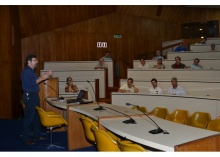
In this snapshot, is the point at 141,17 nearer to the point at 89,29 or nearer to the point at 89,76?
the point at 89,29

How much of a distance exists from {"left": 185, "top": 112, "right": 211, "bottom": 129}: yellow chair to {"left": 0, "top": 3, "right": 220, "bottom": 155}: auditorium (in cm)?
2

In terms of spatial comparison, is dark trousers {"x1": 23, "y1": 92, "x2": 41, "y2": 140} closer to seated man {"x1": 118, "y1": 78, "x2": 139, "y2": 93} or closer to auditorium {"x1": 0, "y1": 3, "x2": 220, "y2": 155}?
auditorium {"x1": 0, "y1": 3, "x2": 220, "y2": 155}

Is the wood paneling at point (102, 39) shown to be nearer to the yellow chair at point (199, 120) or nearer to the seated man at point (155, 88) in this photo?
the seated man at point (155, 88)

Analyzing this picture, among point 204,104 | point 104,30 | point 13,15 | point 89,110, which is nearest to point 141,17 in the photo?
point 104,30

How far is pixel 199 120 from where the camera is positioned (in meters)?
4.91

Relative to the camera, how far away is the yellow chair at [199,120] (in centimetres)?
482

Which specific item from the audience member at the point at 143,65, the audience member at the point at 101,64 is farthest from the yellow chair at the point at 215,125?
the audience member at the point at 101,64

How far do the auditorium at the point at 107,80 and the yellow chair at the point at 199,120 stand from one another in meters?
0.02

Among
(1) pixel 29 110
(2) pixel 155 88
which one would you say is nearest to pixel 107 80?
(2) pixel 155 88

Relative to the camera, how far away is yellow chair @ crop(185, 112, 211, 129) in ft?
15.8

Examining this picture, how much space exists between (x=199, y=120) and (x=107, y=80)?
17.8 ft

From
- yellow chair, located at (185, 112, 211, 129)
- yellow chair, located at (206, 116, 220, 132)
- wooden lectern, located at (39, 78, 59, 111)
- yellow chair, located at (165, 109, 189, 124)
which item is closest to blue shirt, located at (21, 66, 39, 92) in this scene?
wooden lectern, located at (39, 78, 59, 111)

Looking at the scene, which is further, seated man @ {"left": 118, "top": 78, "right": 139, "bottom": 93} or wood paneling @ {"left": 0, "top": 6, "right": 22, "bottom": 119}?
wood paneling @ {"left": 0, "top": 6, "right": 22, "bottom": 119}

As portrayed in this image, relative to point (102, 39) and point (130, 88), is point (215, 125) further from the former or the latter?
point (102, 39)
